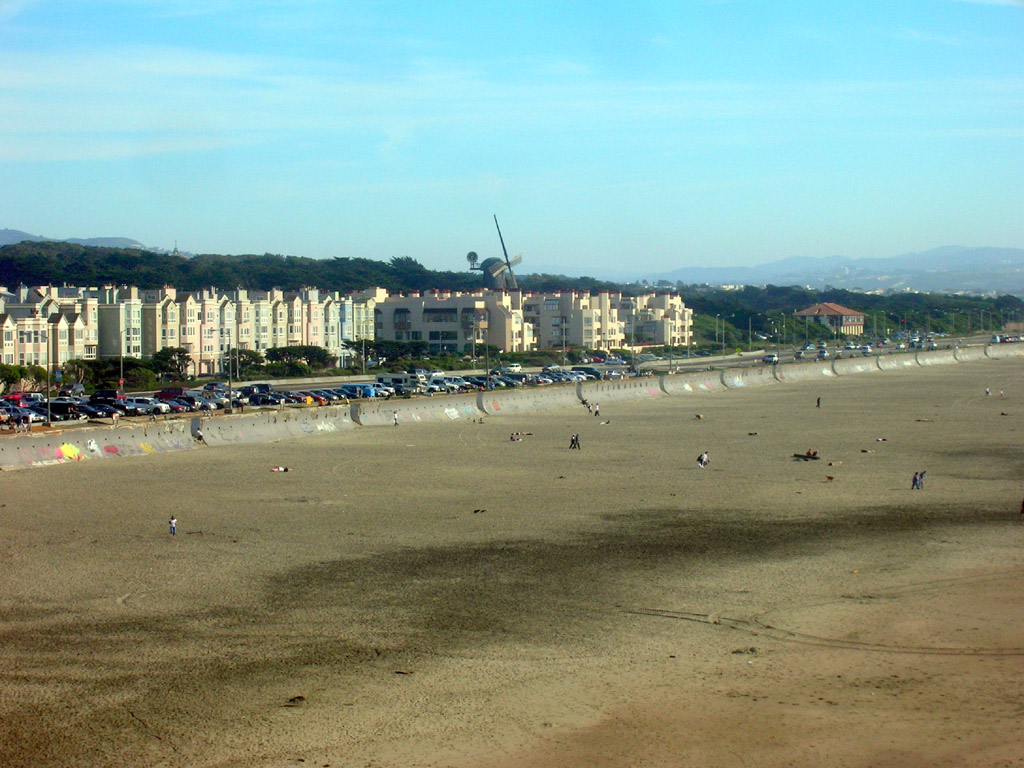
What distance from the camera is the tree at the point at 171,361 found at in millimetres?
62875

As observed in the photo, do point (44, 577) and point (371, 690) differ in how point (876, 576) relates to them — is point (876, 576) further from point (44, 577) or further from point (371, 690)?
point (44, 577)

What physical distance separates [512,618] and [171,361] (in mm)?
53583

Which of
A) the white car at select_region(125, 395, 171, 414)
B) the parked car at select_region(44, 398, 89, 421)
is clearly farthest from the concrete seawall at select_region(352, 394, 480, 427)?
the parked car at select_region(44, 398, 89, 421)

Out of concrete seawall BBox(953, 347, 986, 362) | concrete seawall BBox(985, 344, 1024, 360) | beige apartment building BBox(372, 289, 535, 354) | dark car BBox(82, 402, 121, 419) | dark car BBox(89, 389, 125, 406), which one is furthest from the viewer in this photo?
concrete seawall BBox(985, 344, 1024, 360)

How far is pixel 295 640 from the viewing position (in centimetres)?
1337

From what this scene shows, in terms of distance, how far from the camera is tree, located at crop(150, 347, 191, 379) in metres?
62.9

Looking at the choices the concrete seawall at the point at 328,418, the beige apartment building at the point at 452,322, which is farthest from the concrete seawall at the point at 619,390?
the beige apartment building at the point at 452,322

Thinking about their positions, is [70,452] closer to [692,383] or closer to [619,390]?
[619,390]

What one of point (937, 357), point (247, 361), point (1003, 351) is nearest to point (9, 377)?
point (247, 361)

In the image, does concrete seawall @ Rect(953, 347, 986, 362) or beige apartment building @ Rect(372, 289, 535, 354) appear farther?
concrete seawall @ Rect(953, 347, 986, 362)

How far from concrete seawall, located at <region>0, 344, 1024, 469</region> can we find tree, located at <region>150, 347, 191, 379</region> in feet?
65.8

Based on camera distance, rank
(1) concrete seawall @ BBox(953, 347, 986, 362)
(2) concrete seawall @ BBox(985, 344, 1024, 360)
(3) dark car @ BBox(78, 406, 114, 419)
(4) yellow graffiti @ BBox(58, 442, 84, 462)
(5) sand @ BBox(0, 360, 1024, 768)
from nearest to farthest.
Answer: (5) sand @ BBox(0, 360, 1024, 768)
(4) yellow graffiti @ BBox(58, 442, 84, 462)
(3) dark car @ BBox(78, 406, 114, 419)
(1) concrete seawall @ BBox(953, 347, 986, 362)
(2) concrete seawall @ BBox(985, 344, 1024, 360)

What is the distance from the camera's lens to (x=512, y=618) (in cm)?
1423

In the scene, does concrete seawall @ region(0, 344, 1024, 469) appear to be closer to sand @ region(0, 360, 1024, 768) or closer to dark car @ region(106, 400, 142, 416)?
sand @ region(0, 360, 1024, 768)
